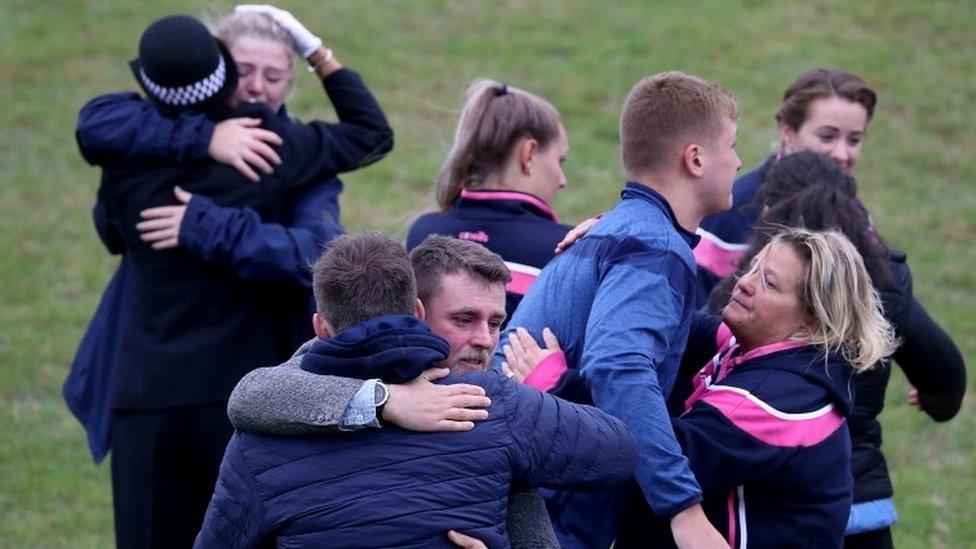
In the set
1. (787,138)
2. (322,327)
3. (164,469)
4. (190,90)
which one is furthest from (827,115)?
(322,327)

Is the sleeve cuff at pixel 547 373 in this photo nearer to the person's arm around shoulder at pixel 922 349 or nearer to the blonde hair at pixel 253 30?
the person's arm around shoulder at pixel 922 349

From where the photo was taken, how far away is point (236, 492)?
3.10 m

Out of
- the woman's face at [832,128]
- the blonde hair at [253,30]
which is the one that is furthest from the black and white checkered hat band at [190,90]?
the woman's face at [832,128]

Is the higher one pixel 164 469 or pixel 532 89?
pixel 164 469

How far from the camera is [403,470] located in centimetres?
301

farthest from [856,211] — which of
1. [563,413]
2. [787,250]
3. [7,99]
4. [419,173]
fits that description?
[7,99]

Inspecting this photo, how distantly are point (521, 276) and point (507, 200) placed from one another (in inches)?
10.3

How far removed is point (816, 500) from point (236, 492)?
1416 mm

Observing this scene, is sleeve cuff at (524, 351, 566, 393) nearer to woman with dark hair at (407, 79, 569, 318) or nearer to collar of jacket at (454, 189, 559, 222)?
woman with dark hair at (407, 79, 569, 318)

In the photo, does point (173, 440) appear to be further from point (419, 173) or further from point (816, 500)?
point (419, 173)

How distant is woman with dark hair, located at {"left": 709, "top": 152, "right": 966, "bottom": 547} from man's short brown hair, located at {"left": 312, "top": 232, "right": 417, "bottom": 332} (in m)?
1.33

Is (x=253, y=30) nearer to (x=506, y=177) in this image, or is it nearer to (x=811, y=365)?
(x=506, y=177)

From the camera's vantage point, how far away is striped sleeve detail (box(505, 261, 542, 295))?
4.51 meters

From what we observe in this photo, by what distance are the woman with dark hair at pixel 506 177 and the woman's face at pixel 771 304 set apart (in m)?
0.92
